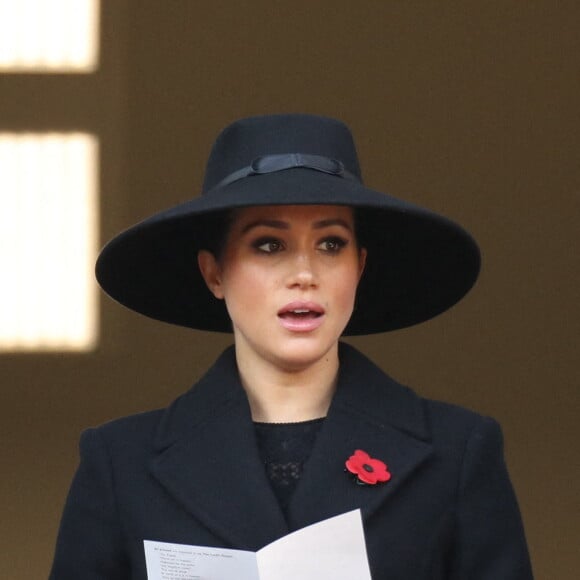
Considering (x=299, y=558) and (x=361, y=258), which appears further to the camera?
(x=361, y=258)

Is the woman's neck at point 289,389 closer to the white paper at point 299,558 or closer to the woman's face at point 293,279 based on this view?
the woman's face at point 293,279

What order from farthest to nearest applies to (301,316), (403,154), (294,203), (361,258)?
1. (403,154)
2. (361,258)
3. (301,316)
4. (294,203)

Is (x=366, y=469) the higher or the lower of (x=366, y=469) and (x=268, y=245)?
the lower

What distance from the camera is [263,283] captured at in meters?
2.01

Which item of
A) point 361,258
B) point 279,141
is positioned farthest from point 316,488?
point 279,141

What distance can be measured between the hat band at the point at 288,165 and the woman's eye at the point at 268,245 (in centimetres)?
8

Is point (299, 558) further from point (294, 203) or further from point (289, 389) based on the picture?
point (294, 203)

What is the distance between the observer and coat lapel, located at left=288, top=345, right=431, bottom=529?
199 centimetres

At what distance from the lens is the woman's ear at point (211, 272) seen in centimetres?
213

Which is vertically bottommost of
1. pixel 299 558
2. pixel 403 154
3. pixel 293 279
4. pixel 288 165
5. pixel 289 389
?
pixel 299 558

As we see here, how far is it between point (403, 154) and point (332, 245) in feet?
6.89

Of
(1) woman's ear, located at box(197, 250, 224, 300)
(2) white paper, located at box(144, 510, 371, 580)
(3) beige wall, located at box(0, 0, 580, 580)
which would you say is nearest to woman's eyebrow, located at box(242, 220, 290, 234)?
(1) woman's ear, located at box(197, 250, 224, 300)

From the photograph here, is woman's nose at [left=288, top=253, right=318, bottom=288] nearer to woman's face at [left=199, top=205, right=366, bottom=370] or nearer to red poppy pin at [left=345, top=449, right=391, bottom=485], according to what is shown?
woman's face at [left=199, top=205, right=366, bottom=370]

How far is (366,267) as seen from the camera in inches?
88.2
